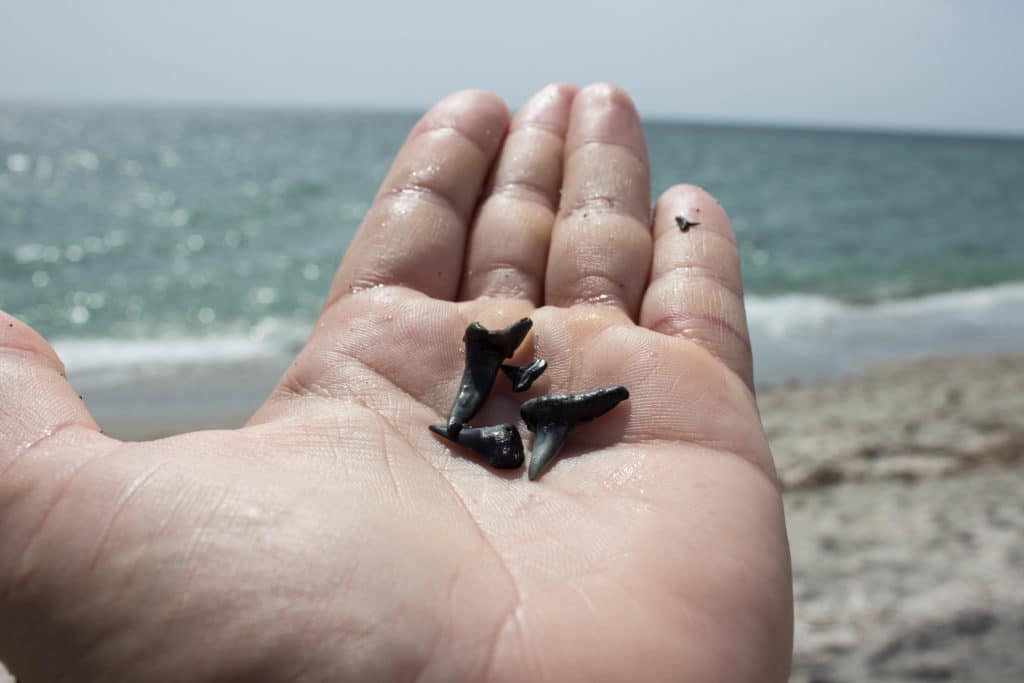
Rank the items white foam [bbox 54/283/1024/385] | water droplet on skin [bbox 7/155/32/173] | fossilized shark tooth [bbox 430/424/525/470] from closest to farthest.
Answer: fossilized shark tooth [bbox 430/424/525/470] < white foam [bbox 54/283/1024/385] < water droplet on skin [bbox 7/155/32/173]

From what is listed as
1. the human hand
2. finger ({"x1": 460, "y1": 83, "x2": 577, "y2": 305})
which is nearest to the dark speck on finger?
the human hand

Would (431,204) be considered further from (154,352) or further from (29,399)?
(154,352)

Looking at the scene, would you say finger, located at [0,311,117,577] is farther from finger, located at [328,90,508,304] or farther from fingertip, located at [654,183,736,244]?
fingertip, located at [654,183,736,244]

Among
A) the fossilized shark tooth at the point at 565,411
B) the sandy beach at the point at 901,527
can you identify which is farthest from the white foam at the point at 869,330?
the fossilized shark tooth at the point at 565,411

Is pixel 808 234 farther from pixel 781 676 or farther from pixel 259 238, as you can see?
pixel 781 676

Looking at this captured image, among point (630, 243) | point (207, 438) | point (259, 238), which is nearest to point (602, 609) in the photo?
point (207, 438)

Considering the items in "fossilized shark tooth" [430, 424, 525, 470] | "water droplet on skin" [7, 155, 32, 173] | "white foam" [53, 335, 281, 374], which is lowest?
"water droplet on skin" [7, 155, 32, 173]

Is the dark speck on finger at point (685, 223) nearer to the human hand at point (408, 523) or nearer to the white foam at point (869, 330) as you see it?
the human hand at point (408, 523)

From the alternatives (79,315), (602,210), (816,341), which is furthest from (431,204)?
(79,315)
